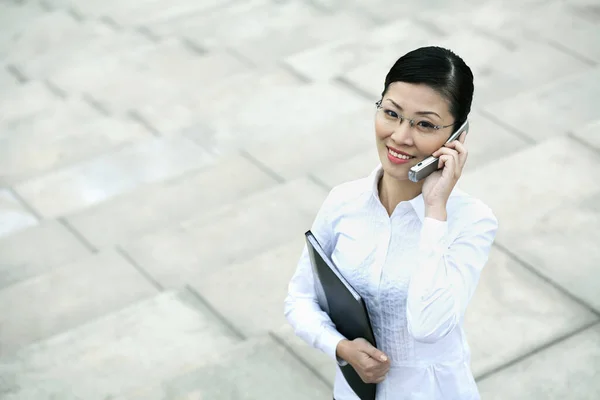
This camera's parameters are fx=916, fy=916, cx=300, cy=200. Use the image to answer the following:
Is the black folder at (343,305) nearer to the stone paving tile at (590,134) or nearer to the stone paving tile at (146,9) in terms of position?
the stone paving tile at (590,134)

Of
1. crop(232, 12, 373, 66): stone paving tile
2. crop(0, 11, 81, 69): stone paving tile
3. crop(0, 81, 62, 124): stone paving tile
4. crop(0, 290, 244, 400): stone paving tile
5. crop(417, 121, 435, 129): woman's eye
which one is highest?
crop(417, 121, 435, 129): woman's eye

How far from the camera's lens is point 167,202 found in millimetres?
6324

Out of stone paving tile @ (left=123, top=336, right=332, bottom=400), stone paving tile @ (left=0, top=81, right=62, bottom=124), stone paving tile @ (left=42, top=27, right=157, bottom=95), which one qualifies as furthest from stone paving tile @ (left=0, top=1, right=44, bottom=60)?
stone paving tile @ (left=123, top=336, right=332, bottom=400)

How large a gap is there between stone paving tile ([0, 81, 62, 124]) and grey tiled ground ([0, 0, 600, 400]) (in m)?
0.02

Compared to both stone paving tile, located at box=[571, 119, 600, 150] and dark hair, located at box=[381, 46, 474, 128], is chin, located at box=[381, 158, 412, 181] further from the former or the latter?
stone paving tile, located at box=[571, 119, 600, 150]

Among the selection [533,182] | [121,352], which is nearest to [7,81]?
[121,352]

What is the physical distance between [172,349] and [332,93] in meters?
3.50

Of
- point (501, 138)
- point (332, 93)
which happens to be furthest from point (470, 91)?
point (332, 93)

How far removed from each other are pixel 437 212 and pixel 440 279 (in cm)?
19

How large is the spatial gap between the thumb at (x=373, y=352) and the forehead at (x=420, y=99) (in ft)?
2.42

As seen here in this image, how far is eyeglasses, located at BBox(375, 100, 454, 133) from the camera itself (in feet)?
8.93

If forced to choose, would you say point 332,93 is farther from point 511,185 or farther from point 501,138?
point 511,185

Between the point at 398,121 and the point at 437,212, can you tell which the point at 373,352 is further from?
the point at 398,121

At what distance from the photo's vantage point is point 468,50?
25.9 feet
